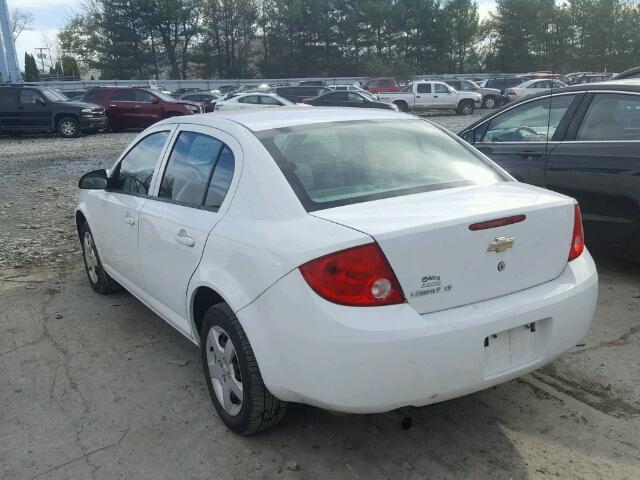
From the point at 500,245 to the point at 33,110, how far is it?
70.2 ft

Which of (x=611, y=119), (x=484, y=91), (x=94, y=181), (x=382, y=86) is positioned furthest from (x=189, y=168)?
(x=382, y=86)

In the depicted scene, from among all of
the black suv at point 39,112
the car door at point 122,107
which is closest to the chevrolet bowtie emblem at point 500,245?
the black suv at point 39,112

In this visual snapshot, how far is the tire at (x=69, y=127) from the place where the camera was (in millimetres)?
20953

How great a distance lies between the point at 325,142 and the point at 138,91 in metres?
21.3

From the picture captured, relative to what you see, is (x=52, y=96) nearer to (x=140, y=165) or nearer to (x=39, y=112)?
(x=39, y=112)

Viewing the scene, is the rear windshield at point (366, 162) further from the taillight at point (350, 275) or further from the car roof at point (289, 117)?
the taillight at point (350, 275)

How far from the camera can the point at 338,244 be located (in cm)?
245

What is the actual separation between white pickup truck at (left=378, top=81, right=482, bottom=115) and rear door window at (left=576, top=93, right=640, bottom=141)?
26237 millimetres

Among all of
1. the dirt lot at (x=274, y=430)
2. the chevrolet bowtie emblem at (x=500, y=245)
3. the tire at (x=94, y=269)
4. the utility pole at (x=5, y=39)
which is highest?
the utility pole at (x=5, y=39)

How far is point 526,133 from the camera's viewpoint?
5.66m

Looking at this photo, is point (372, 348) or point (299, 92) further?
point (299, 92)

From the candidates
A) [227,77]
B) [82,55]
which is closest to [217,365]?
[227,77]

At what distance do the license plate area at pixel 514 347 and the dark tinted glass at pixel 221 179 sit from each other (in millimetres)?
1455

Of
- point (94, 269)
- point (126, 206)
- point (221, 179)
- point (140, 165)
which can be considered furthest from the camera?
point (94, 269)
